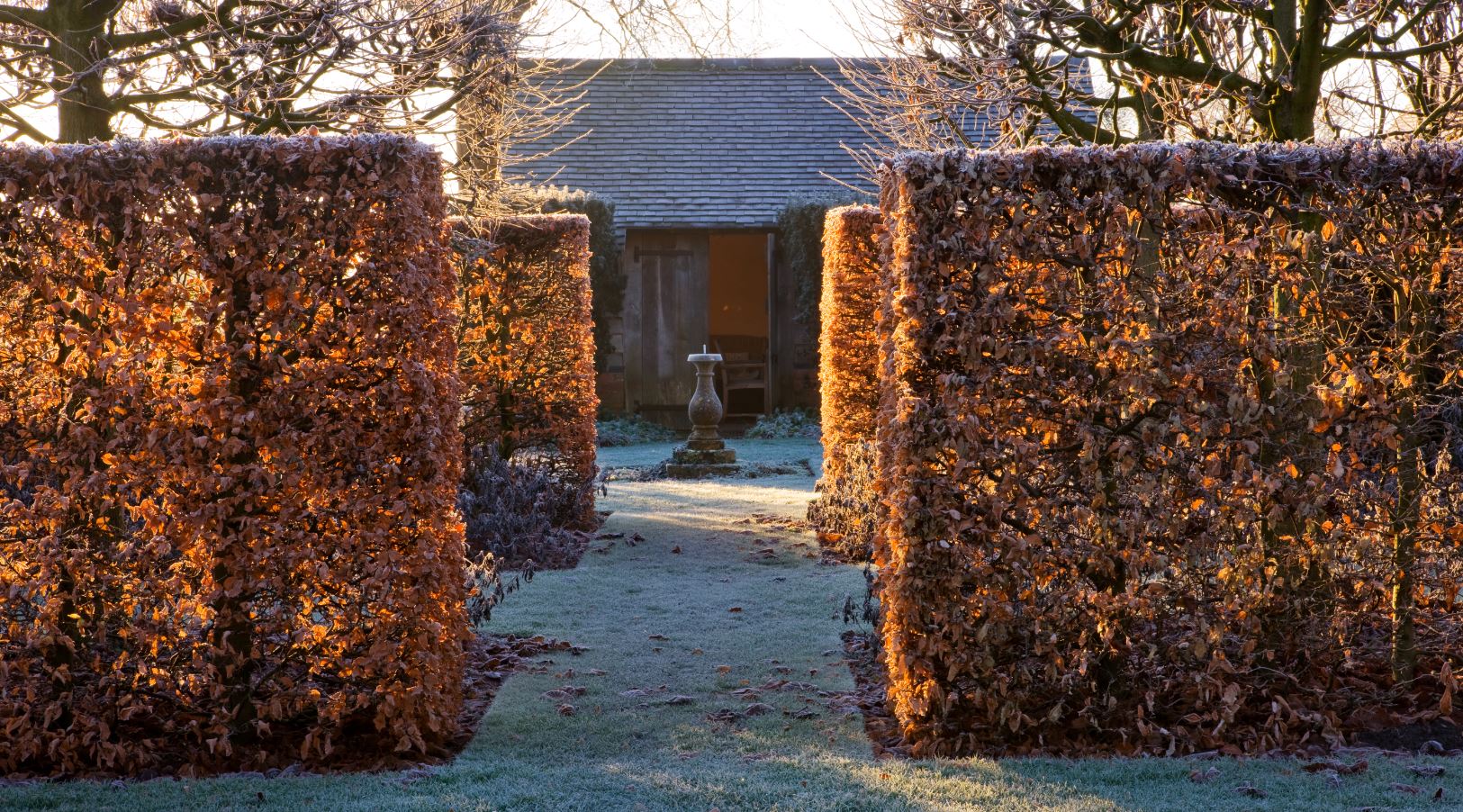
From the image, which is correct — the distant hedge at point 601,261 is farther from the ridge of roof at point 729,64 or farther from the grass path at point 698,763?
the grass path at point 698,763

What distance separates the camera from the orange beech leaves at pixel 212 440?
4.32 meters

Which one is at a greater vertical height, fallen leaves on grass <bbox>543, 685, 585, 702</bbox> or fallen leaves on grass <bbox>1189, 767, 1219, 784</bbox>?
fallen leaves on grass <bbox>1189, 767, 1219, 784</bbox>

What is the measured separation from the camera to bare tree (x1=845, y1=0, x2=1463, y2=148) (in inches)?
249

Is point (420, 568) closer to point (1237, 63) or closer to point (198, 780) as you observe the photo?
point (198, 780)

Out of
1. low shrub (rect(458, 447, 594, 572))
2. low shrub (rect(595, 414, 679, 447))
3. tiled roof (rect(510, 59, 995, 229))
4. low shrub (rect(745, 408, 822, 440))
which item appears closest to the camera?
low shrub (rect(458, 447, 594, 572))

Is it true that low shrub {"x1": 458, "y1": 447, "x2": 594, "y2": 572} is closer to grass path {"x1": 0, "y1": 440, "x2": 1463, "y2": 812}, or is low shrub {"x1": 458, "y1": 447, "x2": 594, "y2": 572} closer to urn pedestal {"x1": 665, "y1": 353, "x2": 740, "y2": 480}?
grass path {"x1": 0, "y1": 440, "x2": 1463, "y2": 812}

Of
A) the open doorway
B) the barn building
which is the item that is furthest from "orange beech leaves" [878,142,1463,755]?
the open doorway

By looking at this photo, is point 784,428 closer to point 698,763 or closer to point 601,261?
point 601,261

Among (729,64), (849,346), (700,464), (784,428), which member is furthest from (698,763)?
(729,64)

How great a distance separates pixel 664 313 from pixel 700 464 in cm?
521

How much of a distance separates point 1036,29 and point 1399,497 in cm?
383

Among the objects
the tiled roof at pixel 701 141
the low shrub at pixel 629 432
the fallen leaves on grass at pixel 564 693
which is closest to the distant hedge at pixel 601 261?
the tiled roof at pixel 701 141

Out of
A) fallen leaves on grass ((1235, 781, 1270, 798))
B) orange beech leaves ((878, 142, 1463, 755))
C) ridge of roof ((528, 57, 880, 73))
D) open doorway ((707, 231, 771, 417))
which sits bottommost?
fallen leaves on grass ((1235, 781, 1270, 798))

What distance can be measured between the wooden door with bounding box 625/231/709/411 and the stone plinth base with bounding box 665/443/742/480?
4363 millimetres
